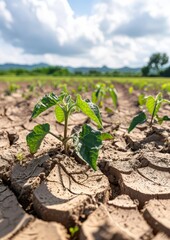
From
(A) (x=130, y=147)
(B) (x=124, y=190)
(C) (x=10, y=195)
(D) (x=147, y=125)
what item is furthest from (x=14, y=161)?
(D) (x=147, y=125)

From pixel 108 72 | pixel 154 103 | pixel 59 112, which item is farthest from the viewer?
pixel 108 72

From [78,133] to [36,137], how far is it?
331 mm

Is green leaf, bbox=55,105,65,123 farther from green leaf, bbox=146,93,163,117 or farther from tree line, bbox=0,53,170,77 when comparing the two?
tree line, bbox=0,53,170,77

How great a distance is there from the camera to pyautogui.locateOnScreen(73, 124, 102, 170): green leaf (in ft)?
6.75

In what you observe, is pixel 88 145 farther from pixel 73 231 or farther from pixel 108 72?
pixel 108 72

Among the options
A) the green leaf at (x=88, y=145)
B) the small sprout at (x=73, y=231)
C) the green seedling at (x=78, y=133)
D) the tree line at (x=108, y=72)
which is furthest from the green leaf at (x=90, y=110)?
the tree line at (x=108, y=72)

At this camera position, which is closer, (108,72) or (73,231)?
(73,231)

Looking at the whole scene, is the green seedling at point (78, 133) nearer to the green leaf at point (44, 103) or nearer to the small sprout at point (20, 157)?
the green leaf at point (44, 103)

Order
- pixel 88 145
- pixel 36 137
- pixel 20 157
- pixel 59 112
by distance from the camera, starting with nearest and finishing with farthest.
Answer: pixel 88 145 → pixel 36 137 → pixel 20 157 → pixel 59 112

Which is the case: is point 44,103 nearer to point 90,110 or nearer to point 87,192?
point 90,110

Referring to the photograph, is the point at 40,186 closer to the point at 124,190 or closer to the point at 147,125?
the point at 124,190

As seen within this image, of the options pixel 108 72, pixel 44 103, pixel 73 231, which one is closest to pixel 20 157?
pixel 44 103

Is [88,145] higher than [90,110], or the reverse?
[90,110]

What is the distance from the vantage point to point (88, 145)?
7.01 feet
